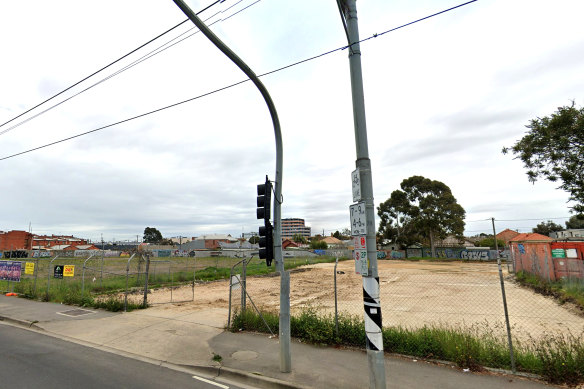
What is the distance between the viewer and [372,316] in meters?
4.81

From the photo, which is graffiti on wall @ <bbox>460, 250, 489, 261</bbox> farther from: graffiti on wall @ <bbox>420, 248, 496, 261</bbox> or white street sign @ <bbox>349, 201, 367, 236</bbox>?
white street sign @ <bbox>349, 201, 367, 236</bbox>

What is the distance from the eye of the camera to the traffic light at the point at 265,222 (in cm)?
593

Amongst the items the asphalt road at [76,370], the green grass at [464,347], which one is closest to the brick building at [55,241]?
the asphalt road at [76,370]

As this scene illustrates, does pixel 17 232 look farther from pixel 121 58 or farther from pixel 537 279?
pixel 537 279

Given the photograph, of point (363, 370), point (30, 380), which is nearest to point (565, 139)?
point (363, 370)

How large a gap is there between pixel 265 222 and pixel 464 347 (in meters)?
4.53

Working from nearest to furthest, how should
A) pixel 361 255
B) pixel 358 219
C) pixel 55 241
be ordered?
1. pixel 361 255
2. pixel 358 219
3. pixel 55 241

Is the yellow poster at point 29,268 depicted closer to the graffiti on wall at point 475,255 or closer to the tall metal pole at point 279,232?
the tall metal pole at point 279,232

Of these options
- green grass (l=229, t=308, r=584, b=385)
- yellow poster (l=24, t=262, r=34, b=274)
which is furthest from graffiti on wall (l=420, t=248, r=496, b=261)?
yellow poster (l=24, t=262, r=34, b=274)

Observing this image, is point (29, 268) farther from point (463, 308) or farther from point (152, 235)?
point (152, 235)

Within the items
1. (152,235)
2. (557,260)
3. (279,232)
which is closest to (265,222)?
(279,232)

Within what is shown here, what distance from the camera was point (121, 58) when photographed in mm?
8844

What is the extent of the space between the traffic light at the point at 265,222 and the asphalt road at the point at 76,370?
238 cm

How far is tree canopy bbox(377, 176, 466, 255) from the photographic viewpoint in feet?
185
